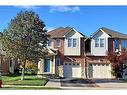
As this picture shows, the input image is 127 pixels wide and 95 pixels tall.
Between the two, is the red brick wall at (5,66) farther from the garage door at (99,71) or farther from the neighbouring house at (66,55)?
the garage door at (99,71)

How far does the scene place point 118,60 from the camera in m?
45.0

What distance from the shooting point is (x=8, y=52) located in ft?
128

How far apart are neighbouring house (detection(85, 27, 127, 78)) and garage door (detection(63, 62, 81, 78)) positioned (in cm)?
110

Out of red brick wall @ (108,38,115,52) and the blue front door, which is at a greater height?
red brick wall @ (108,38,115,52)

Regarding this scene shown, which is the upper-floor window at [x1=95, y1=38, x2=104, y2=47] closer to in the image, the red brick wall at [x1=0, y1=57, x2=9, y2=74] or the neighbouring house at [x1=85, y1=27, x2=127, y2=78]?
the neighbouring house at [x1=85, y1=27, x2=127, y2=78]

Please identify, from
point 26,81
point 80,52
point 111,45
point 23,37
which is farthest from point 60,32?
point 26,81

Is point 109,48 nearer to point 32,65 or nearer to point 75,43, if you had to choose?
point 75,43

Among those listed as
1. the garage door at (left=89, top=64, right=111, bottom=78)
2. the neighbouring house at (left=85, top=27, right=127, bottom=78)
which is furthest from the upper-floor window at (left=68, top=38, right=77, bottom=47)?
the garage door at (left=89, top=64, right=111, bottom=78)

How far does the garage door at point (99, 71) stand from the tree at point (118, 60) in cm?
102

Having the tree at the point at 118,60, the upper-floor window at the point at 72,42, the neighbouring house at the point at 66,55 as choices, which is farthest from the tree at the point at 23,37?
the tree at the point at 118,60

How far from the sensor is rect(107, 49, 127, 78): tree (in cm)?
4475

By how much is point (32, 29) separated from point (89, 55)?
11.0 metres
